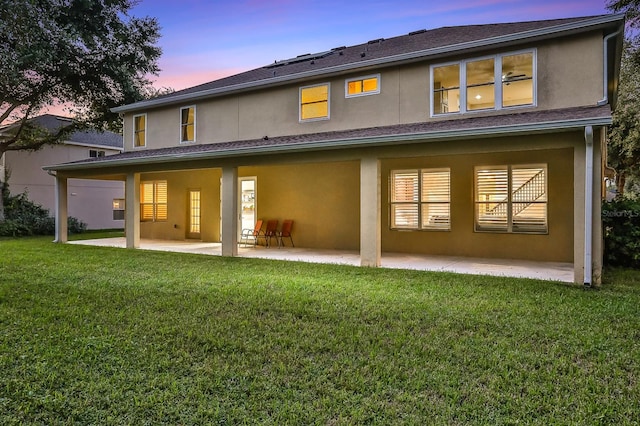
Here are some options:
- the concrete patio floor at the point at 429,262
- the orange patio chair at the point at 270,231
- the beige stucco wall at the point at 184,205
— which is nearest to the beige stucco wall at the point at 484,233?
the concrete patio floor at the point at 429,262

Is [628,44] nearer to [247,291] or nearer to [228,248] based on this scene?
[228,248]

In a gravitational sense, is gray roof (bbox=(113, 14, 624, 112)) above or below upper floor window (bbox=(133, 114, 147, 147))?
above

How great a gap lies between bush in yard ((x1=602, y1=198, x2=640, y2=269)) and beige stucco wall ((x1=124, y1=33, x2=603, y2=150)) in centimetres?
240

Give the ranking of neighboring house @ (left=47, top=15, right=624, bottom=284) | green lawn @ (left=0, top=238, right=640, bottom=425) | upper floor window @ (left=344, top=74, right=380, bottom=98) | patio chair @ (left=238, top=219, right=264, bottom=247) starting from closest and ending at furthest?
green lawn @ (left=0, top=238, right=640, bottom=425)
neighboring house @ (left=47, top=15, right=624, bottom=284)
upper floor window @ (left=344, top=74, right=380, bottom=98)
patio chair @ (left=238, top=219, right=264, bottom=247)

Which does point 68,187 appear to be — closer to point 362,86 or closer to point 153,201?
point 153,201

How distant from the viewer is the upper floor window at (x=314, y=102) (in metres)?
11.3

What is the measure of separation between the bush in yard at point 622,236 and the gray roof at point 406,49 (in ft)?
12.0

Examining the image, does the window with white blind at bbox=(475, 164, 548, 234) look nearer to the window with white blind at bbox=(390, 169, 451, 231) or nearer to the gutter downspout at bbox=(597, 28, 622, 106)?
the window with white blind at bbox=(390, 169, 451, 231)

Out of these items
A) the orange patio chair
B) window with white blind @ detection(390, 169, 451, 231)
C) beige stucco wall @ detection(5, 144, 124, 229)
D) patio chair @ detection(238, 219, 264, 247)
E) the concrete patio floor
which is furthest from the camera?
beige stucco wall @ detection(5, 144, 124, 229)

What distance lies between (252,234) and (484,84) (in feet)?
25.9

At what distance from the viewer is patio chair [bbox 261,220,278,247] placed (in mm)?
12956

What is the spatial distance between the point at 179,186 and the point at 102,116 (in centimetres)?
822

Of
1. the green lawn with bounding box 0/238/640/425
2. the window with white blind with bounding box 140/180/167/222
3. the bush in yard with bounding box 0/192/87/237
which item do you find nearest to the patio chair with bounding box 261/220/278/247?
→ the window with white blind with bounding box 140/180/167/222

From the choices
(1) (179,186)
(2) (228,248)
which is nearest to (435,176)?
(2) (228,248)
